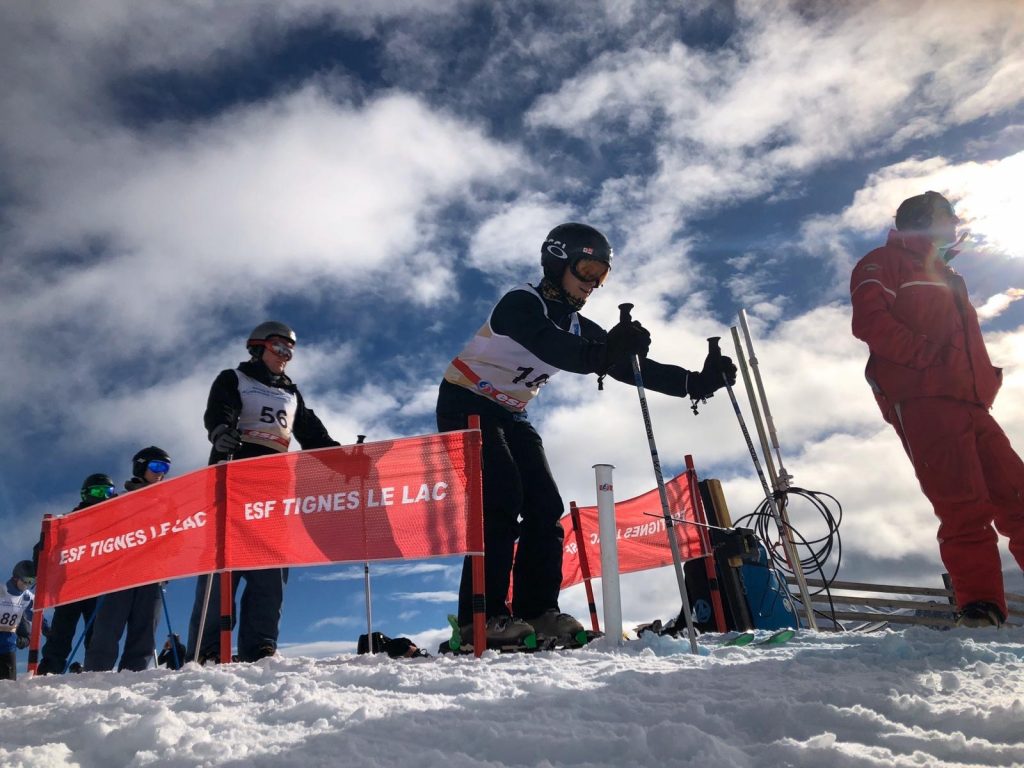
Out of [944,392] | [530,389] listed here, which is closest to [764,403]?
[944,392]

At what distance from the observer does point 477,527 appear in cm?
428

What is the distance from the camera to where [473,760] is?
1681 millimetres

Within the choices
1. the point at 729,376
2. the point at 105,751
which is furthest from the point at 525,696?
the point at 729,376

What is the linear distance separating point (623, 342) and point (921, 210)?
2293 mm

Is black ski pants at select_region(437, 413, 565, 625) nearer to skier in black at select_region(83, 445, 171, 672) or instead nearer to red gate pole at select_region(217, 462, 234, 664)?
red gate pole at select_region(217, 462, 234, 664)

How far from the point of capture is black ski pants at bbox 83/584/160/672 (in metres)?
6.04

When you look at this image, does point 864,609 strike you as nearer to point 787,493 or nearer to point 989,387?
point 787,493

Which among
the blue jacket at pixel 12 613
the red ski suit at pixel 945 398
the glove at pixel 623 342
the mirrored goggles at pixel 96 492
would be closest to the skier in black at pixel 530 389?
the glove at pixel 623 342

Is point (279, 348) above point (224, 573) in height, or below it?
above

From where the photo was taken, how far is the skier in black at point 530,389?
4.02 m

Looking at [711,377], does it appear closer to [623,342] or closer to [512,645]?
[623,342]

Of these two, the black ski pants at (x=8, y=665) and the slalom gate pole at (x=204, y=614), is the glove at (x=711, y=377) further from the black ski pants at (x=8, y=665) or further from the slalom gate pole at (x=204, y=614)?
the black ski pants at (x=8, y=665)

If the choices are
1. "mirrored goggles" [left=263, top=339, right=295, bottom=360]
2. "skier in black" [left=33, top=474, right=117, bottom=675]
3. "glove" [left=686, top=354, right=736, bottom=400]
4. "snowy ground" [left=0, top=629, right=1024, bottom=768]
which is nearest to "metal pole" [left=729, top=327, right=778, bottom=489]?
"glove" [left=686, top=354, right=736, bottom=400]

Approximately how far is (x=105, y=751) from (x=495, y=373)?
2.93 meters
